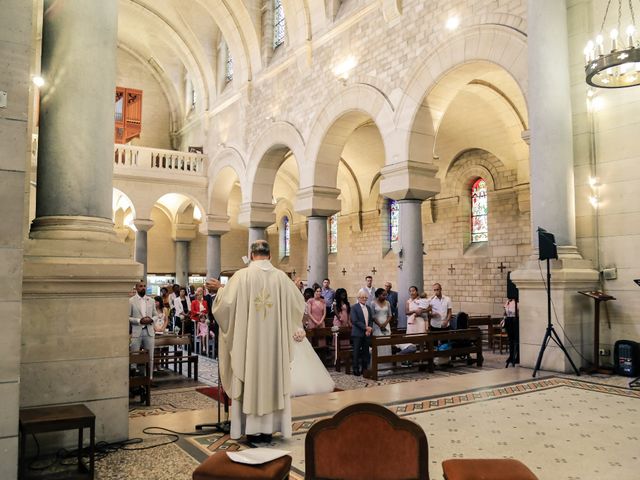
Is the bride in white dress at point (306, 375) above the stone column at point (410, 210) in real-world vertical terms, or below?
below

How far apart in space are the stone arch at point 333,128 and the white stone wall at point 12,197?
29.8 feet

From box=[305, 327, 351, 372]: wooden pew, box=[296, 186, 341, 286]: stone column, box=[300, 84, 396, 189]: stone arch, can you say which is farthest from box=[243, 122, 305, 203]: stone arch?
box=[305, 327, 351, 372]: wooden pew

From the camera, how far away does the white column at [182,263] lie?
25564 mm

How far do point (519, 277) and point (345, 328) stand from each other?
3180 millimetres

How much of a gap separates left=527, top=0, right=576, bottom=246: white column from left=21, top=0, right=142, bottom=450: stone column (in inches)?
231

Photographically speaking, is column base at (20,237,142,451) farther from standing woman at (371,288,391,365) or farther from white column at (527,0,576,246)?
white column at (527,0,576,246)

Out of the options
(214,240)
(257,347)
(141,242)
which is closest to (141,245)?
(141,242)

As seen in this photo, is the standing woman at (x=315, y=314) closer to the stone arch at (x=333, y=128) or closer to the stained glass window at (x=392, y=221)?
the stone arch at (x=333, y=128)

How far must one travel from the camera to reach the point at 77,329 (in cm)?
447

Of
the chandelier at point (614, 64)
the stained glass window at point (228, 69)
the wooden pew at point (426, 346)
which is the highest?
the stained glass window at point (228, 69)

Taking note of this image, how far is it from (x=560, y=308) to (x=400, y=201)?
14.2 ft

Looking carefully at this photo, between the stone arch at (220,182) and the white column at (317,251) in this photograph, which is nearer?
the white column at (317,251)

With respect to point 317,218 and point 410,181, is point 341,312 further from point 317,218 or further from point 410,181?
point 317,218

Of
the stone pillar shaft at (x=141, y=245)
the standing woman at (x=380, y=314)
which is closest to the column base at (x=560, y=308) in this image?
the standing woman at (x=380, y=314)
